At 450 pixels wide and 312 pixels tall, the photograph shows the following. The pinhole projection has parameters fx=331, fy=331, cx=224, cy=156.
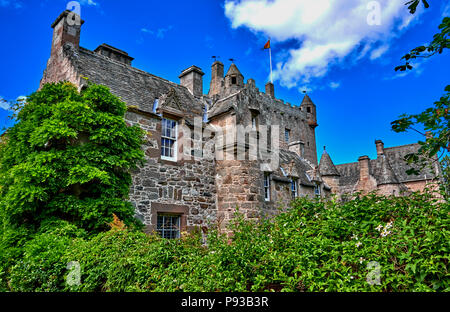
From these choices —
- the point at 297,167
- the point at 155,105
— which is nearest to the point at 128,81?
the point at 155,105

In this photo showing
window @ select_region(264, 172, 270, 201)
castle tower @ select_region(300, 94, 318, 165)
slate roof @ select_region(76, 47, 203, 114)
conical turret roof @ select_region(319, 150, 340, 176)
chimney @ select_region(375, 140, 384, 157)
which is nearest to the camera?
slate roof @ select_region(76, 47, 203, 114)

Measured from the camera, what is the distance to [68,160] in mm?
9094

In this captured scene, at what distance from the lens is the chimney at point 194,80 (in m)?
15.7

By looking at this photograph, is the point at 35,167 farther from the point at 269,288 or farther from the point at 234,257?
the point at 269,288

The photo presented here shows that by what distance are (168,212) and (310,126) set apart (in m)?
40.2

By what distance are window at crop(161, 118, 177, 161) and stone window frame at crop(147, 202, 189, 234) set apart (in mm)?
1779

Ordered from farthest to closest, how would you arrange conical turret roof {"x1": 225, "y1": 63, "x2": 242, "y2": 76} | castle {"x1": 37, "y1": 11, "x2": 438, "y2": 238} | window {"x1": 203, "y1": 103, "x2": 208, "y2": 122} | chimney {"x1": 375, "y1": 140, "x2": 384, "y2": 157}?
1. chimney {"x1": 375, "y1": 140, "x2": 384, "y2": 157}
2. conical turret roof {"x1": 225, "y1": 63, "x2": 242, "y2": 76}
3. window {"x1": 203, "y1": 103, "x2": 208, "y2": 122}
4. castle {"x1": 37, "y1": 11, "x2": 438, "y2": 238}

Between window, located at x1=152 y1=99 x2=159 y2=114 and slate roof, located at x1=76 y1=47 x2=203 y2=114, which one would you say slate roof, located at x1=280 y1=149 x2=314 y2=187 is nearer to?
slate roof, located at x1=76 y1=47 x2=203 y2=114

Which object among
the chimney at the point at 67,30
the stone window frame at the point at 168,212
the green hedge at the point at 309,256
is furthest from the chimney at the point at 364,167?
the green hedge at the point at 309,256

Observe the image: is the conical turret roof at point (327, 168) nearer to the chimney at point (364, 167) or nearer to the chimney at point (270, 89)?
the chimney at point (364, 167)

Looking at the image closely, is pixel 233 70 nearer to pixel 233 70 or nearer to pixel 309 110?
pixel 233 70

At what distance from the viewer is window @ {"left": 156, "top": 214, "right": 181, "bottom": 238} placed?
11523 mm

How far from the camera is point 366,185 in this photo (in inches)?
1353

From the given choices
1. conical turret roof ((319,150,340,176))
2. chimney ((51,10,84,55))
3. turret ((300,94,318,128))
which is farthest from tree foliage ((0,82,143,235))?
turret ((300,94,318,128))
